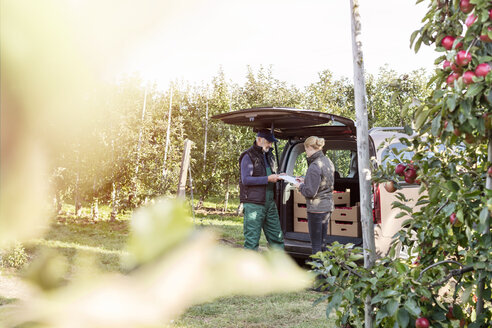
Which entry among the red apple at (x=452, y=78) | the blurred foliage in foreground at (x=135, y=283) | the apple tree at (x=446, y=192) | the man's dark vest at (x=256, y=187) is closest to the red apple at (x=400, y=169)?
the apple tree at (x=446, y=192)

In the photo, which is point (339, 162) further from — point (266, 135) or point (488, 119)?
point (488, 119)

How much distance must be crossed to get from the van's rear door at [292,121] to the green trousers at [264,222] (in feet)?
2.83

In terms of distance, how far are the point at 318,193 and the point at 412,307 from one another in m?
3.32

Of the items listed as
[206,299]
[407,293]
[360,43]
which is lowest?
[407,293]

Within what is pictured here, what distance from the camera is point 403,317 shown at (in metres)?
1.66

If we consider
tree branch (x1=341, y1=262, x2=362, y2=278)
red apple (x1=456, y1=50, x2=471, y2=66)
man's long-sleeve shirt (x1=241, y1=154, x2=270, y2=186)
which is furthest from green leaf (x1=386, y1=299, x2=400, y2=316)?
man's long-sleeve shirt (x1=241, y1=154, x2=270, y2=186)

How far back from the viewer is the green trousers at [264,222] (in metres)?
5.07

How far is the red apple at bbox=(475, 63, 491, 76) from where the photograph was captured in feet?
4.88

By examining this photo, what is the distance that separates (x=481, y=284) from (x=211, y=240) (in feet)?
5.70

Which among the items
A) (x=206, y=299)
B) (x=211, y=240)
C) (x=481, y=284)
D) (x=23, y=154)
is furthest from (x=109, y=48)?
(x=481, y=284)

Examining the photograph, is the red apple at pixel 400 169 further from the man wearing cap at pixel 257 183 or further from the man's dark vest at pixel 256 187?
the man's dark vest at pixel 256 187

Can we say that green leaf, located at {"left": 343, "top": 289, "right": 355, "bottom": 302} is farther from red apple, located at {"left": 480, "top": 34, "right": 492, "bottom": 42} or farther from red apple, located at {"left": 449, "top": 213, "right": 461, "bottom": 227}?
red apple, located at {"left": 480, "top": 34, "right": 492, "bottom": 42}

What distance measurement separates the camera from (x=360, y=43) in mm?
2176

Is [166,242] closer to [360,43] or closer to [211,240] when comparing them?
[211,240]
